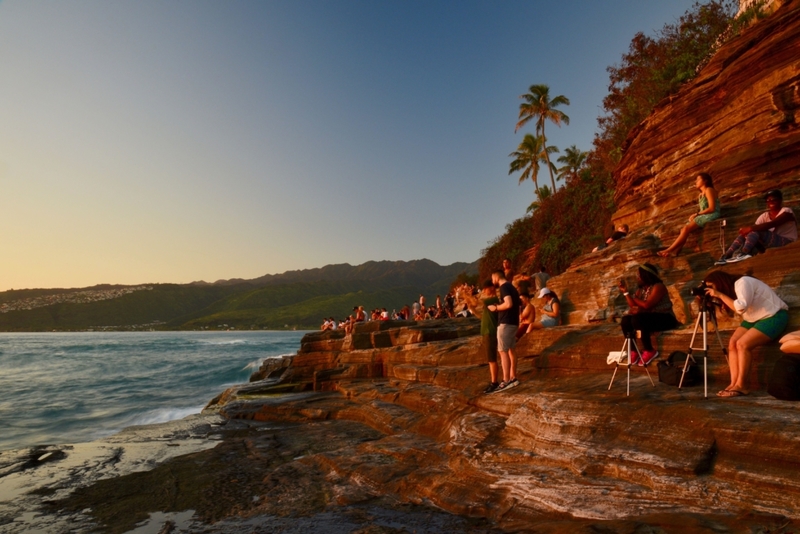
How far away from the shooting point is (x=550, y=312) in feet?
36.3

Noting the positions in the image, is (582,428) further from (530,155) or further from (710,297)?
(530,155)

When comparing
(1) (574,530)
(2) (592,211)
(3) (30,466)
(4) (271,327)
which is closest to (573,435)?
(1) (574,530)

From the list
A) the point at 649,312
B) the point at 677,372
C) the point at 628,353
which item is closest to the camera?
the point at 677,372

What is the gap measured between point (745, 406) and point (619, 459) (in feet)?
4.74

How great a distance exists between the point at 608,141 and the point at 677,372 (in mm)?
20189

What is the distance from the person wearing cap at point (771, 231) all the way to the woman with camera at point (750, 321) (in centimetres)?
277

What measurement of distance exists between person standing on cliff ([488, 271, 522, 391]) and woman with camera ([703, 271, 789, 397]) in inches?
133

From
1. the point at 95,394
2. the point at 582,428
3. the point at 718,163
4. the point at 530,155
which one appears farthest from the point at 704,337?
the point at 530,155

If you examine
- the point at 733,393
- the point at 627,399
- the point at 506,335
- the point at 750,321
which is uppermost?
the point at 750,321

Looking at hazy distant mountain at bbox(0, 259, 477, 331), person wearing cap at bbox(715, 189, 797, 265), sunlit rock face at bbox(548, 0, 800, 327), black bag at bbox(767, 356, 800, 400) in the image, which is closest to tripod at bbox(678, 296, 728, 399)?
black bag at bbox(767, 356, 800, 400)

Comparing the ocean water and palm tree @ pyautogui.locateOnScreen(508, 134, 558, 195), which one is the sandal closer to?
the ocean water

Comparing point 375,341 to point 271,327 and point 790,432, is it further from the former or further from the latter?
point 271,327

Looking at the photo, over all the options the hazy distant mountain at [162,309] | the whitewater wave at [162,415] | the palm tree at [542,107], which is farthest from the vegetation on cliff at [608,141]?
the hazy distant mountain at [162,309]

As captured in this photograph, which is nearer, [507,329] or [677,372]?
[677,372]
